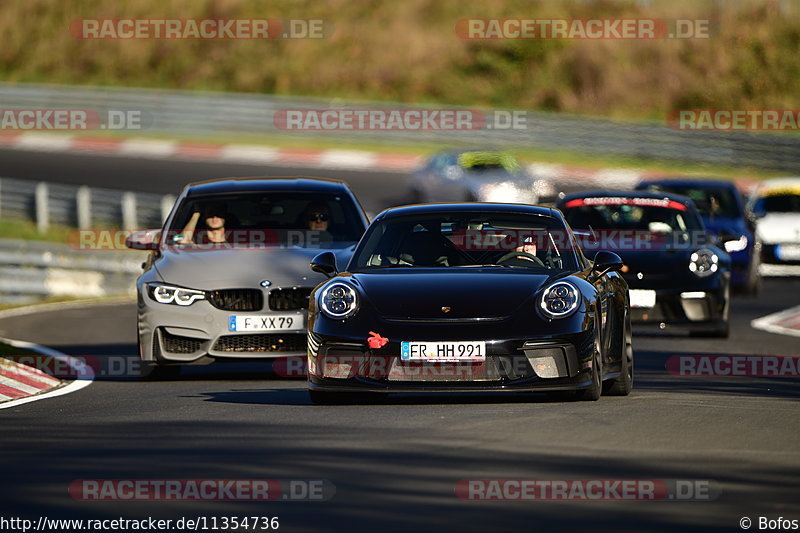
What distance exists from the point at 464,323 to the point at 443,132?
32568mm

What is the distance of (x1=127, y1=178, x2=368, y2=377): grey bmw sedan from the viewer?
1178 centimetres

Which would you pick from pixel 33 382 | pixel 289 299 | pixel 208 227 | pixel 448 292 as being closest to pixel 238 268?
pixel 289 299

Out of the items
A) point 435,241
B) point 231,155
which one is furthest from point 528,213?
point 231,155

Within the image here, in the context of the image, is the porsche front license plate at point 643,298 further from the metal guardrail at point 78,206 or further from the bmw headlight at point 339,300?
the metal guardrail at point 78,206

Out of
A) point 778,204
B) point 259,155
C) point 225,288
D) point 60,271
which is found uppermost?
point 225,288

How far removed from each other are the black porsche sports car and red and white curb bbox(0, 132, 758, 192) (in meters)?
26.0

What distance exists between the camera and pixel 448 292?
945cm

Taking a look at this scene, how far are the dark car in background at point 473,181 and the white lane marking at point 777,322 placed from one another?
11.7 metres

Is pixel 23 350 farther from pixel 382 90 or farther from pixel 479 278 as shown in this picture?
pixel 382 90

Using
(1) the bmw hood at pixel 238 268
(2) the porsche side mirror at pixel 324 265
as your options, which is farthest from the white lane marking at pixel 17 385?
(2) the porsche side mirror at pixel 324 265

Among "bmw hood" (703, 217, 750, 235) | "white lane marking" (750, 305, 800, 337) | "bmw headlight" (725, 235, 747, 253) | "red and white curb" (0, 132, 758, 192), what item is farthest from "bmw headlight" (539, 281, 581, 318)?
"red and white curb" (0, 132, 758, 192)

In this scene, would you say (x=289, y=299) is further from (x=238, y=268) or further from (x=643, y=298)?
(x=643, y=298)

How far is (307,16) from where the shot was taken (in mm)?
57000

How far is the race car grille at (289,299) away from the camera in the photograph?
468 inches
